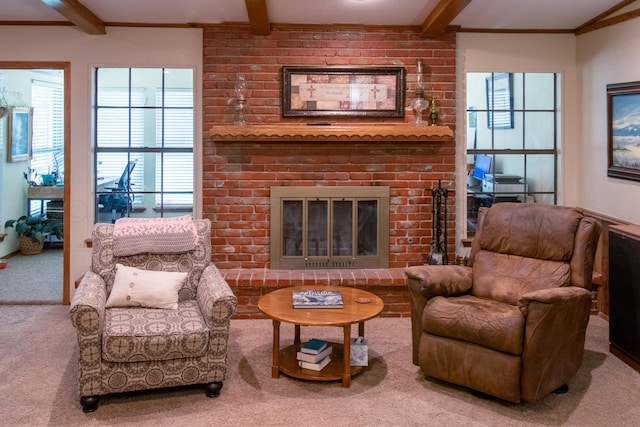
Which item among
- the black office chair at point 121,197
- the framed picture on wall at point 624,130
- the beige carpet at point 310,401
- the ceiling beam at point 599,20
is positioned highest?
the ceiling beam at point 599,20

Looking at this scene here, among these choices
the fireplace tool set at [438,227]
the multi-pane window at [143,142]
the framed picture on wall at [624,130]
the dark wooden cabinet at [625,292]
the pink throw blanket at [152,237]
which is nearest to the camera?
the dark wooden cabinet at [625,292]

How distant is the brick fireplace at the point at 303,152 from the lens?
200 inches

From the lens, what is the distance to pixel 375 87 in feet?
16.8

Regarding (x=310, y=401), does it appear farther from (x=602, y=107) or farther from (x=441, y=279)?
(x=602, y=107)

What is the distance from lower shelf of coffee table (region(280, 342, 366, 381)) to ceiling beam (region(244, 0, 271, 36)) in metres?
2.32

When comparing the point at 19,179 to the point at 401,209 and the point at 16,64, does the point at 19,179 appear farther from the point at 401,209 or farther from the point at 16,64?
the point at 401,209

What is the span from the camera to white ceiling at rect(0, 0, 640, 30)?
447cm

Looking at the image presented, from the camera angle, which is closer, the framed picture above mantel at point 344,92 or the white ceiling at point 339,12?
the white ceiling at point 339,12

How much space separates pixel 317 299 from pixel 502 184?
2510mm

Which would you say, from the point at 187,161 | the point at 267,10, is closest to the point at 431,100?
the point at 267,10

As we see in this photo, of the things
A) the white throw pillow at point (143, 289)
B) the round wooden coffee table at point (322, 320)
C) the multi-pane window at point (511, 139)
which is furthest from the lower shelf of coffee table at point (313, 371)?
the multi-pane window at point (511, 139)

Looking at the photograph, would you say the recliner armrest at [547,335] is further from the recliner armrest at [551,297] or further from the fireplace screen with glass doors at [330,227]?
the fireplace screen with glass doors at [330,227]

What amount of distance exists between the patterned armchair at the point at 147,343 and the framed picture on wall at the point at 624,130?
9.94 ft

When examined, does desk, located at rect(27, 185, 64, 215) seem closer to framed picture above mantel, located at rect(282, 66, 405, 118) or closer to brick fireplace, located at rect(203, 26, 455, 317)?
brick fireplace, located at rect(203, 26, 455, 317)
